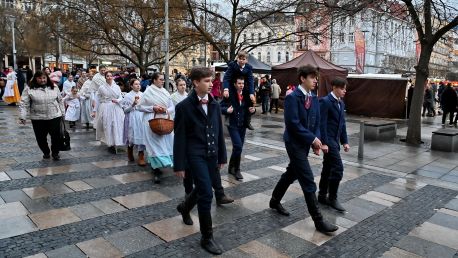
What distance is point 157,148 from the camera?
6391 mm

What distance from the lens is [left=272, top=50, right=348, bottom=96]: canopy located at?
1935 centimetres

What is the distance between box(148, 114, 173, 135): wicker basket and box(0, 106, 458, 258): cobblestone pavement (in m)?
0.85

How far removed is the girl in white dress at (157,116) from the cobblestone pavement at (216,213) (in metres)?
0.37

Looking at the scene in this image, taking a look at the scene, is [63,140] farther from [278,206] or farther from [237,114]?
[278,206]

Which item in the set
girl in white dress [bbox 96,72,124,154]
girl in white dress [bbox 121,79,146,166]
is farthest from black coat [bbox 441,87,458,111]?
girl in white dress [bbox 121,79,146,166]

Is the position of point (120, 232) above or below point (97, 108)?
below

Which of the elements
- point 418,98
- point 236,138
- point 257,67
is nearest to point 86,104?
point 236,138

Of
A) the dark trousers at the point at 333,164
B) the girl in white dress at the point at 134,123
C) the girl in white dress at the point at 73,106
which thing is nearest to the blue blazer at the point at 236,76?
the girl in white dress at the point at 134,123

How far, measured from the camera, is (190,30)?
62.2ft

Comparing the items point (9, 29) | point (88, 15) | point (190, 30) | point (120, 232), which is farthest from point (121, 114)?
point (9, 29)

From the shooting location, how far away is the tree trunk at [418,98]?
1109 cm

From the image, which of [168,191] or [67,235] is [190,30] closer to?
[168,191]

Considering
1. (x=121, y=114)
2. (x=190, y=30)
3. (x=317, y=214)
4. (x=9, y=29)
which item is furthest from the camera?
(x=9, y=29)

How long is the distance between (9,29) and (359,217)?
161 ft
